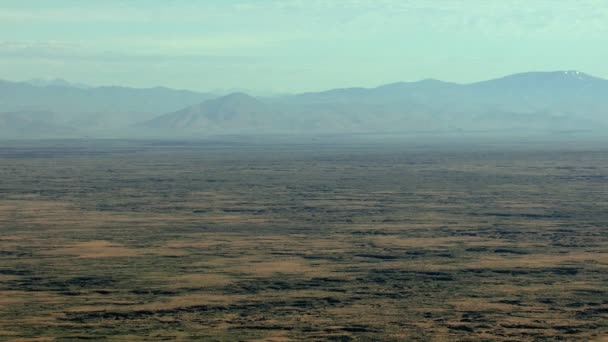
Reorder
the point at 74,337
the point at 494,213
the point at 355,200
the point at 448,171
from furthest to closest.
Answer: the point at 448,171 < the point at 355,200 < the point at 494,213 < the point at 74,337

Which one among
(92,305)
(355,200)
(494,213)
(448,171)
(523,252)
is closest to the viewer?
(92,305)

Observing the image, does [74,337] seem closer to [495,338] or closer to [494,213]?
[495,338]

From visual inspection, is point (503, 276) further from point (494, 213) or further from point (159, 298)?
point (494, 213)

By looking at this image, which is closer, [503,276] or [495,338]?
[495,338]

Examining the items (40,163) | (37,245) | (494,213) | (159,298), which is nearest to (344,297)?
(159,298)

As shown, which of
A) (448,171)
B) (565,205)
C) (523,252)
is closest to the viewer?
(523,252)

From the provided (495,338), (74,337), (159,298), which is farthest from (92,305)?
(495,338)
